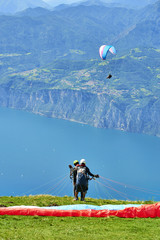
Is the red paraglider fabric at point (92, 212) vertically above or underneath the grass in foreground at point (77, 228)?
above

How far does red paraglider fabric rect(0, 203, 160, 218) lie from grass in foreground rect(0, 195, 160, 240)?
1.52ft

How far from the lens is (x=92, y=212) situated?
19234 mm

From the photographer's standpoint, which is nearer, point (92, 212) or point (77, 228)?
point (77, 228)

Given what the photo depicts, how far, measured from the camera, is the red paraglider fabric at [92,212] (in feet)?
61.8

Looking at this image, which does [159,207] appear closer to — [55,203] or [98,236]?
[98,236]

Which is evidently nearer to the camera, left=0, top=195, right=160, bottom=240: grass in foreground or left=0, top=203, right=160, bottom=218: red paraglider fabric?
left=0, top=195, right=160, bottom=240: grass in foreground

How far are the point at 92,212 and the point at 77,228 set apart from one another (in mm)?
2926

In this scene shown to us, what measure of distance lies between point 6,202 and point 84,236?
946 cm

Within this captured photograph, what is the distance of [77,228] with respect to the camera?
16.4 metres

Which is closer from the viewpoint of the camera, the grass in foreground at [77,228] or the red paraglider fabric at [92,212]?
the grass in foreground at [77,228]

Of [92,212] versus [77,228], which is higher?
[92,212]

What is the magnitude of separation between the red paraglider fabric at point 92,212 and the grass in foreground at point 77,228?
46cm

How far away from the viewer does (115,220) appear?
18.4m

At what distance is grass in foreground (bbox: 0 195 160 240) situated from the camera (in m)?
15.0
